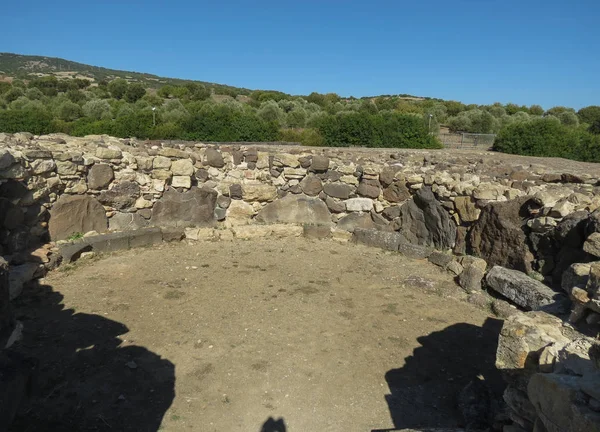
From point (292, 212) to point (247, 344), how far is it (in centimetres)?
451

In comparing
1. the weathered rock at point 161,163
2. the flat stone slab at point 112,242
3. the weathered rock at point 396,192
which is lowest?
the flat stone slab at point 112,242

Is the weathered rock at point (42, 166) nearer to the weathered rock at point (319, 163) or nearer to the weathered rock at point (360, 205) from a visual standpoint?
the weathered rock at point (319, 163)

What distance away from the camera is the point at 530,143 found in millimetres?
13250

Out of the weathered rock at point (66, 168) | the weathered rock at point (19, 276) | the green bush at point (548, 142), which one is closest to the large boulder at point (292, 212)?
the weathered rock at point (66, 168)

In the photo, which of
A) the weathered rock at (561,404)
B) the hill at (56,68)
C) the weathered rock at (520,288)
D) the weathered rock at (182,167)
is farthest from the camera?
the hill at (56,68)

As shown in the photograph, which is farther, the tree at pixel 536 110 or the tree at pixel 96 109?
the tree at pixel 536 110

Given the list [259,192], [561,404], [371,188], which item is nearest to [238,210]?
[259,192]

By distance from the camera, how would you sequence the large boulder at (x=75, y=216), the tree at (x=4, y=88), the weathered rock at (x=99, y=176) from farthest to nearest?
1. the tree at (x=4, y=88)
2. the weathered rock at (x=99, y=176)
3. the large boulder at (x=75, y=216)

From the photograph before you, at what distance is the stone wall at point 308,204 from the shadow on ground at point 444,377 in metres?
0.86

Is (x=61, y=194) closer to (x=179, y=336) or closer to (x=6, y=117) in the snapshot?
(x=179, y=336)

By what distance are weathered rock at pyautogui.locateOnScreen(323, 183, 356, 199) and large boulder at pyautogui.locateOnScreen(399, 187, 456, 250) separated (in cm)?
111

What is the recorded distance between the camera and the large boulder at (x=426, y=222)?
7.31m

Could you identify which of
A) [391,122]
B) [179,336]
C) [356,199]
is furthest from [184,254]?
[391,122]

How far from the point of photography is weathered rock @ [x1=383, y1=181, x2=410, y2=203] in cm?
812
